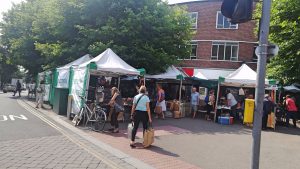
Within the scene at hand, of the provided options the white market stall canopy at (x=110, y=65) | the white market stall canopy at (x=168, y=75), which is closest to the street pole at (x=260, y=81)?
the white market stall canopy at (x=110, y=65)

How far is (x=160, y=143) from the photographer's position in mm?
10508

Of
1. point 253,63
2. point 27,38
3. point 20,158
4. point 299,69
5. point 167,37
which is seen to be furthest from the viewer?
point 253,63

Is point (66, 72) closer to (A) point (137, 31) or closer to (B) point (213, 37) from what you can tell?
(A) point (137, 31)

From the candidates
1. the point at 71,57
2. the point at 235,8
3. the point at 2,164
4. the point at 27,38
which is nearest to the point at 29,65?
the point at 27,38

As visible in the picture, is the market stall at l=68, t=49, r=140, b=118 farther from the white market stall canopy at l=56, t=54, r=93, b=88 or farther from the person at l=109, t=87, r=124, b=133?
the white market stall canopy at l=56, t=54, r=93, b=88

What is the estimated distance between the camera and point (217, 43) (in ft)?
112

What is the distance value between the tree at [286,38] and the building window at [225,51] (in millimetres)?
10815

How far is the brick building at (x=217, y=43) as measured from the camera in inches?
1313

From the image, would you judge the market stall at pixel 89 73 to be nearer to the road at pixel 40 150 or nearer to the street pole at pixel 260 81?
the road at pixel 40 150

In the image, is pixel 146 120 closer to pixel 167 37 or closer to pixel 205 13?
pixel 167 37

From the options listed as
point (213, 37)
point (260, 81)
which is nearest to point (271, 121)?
point (260, 81)

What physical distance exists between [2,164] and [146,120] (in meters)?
4.28

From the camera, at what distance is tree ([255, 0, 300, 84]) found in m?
21.2

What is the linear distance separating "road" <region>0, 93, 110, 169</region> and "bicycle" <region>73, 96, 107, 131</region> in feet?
5.05
